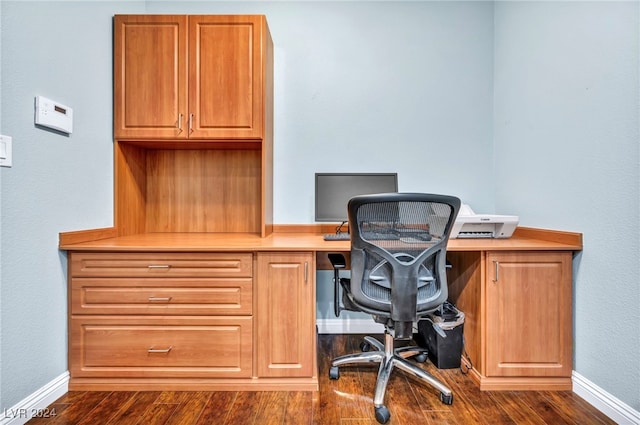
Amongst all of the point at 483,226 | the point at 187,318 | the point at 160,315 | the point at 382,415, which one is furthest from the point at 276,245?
the point at 483,226

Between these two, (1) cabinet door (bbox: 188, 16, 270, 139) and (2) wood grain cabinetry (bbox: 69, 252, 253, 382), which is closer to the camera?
(2) wood grain cabinetry (bbox: 69, 252, 253, 382)

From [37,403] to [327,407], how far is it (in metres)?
1.36

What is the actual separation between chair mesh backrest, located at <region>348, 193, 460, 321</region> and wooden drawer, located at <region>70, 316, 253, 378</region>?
2.21 ft

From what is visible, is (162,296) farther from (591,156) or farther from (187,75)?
(591,156)

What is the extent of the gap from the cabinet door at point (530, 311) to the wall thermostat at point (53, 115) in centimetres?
228

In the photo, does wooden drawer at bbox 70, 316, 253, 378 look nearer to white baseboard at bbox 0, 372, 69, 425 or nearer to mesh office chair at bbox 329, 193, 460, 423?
white baseboard at bbox 0, 372, 69, 425

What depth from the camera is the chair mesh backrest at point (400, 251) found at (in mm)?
1334

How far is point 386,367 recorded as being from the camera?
1.59 m

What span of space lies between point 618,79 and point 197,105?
2193mm

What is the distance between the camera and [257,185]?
7.43ft

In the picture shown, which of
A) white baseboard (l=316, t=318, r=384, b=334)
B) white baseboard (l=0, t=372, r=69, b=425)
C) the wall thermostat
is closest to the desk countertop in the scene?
the wall thermostat

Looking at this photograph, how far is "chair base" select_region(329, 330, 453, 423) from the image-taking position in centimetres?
145

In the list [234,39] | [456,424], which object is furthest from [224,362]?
[234,39]

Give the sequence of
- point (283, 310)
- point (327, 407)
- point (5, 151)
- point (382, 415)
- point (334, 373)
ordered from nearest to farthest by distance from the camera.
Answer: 1. point (5, 151)
2. point (382, 415)
3. point (327, 407)
4. point (283, 310)
5. point (334, 373)
